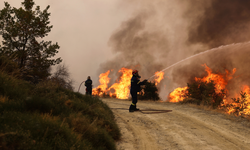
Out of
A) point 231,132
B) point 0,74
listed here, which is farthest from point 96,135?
point 231,132

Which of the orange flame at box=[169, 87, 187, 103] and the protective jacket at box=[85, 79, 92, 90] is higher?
the protective jacket at box=[85, 79, 92, 90]

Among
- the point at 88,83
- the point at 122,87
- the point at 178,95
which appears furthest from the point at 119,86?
the point at 88,83

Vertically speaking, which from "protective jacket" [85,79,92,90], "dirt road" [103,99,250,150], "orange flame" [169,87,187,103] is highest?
"protective jacket" [85,79,92,90]

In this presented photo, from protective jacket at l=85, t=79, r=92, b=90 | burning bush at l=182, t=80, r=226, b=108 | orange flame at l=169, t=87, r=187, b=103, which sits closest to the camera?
protective jacket at l=85, t=79, r=92, b=90

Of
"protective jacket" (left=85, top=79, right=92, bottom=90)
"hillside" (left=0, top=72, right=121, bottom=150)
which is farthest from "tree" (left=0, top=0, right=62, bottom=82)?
"hillside" (left=0, top=72, right=121, bottom=150)

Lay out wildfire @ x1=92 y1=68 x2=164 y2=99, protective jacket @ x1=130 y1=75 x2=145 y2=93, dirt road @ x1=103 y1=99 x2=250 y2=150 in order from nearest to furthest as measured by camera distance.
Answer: dirt road @ x1=103 y1=99 x2=250 y2=150
protective jacket @ x1=130 y1=75 x2=145 y2=93
wildfire @ x1=92 y1=68 x2=164 y2=99

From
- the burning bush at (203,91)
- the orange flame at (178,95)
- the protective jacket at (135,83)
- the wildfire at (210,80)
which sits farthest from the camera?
the orange flame at (178,95)

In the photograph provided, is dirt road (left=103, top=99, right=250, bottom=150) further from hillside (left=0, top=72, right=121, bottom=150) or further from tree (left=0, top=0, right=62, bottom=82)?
tree (left=0, top=0, right=62, bottom=82)

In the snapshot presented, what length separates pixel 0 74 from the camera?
222 inches

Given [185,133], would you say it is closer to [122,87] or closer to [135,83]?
[135,83]

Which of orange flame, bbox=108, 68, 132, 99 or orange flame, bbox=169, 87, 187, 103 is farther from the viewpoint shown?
orange flame, bbox=108, 68, 132, 99

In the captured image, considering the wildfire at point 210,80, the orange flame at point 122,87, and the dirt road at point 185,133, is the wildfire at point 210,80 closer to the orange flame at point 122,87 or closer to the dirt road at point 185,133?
the orange flame at point 122,87

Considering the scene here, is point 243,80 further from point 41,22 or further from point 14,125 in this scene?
point 14,125

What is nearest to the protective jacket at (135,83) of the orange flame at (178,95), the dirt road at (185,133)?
the dirt road at (185,133)
